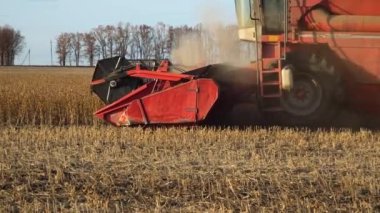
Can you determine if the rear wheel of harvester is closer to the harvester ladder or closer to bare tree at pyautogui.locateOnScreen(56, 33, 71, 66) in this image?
the harvester ladder

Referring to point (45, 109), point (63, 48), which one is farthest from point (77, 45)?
point (45, 109)

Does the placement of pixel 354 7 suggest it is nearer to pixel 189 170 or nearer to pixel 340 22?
pixel 340 22

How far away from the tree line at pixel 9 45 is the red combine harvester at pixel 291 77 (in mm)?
86592

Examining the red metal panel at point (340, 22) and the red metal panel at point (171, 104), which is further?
the red metal panel at point (340, 22)

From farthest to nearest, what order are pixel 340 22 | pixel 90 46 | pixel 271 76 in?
pixel 90 46, pixel 271 76, pixel 340 22

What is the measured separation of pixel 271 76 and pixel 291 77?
1.30ft

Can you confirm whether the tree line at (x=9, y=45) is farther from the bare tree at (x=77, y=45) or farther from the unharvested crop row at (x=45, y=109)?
the unharvested crop row at (x=45, y=109)

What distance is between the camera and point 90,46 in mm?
77125

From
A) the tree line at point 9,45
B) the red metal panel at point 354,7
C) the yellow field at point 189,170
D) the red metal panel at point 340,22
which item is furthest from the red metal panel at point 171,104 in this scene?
the tree line at point 9,45

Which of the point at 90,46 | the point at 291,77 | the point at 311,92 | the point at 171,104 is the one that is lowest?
the point at 171,104

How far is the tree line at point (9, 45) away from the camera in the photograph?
302 feet

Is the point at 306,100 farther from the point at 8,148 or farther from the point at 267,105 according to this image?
the point at 8,148

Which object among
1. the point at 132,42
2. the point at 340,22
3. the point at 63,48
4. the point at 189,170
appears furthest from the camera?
the point at 63,48

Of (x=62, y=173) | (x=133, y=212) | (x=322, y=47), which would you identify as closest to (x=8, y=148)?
(x=62, y=173)
